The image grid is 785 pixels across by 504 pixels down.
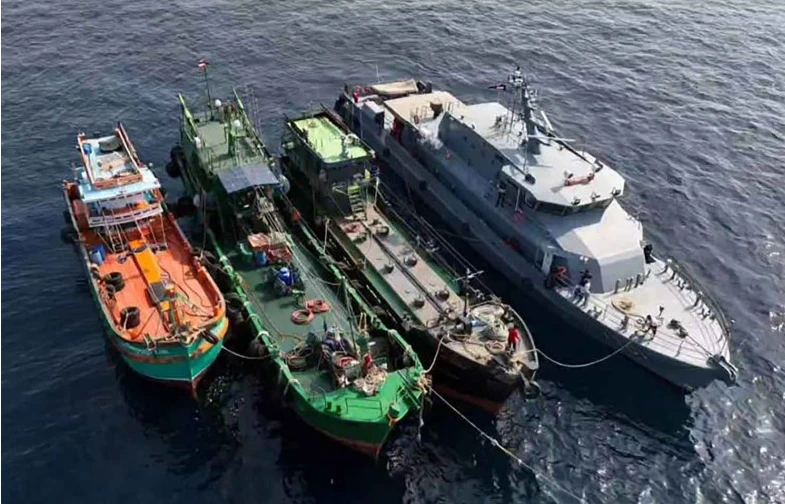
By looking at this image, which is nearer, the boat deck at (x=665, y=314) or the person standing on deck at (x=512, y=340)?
the person standing on deck at (x=512, y=340)

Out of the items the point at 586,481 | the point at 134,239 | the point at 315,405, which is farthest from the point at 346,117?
the point at 586,481

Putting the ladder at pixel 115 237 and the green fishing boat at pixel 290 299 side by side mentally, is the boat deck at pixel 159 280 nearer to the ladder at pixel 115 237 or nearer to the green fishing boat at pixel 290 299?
the ladder at pixel 115 237

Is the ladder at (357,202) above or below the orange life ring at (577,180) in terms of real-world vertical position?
below

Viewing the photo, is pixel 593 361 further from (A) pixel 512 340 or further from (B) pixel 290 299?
(B) pixel 290 299

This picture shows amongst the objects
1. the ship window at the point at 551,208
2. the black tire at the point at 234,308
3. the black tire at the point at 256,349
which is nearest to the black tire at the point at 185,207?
the black tire at the point at 234,308

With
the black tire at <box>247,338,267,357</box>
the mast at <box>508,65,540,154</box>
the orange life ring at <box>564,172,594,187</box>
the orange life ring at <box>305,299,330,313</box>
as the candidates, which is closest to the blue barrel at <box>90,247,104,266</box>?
the black tire at <box>247,338,267,357</box>
